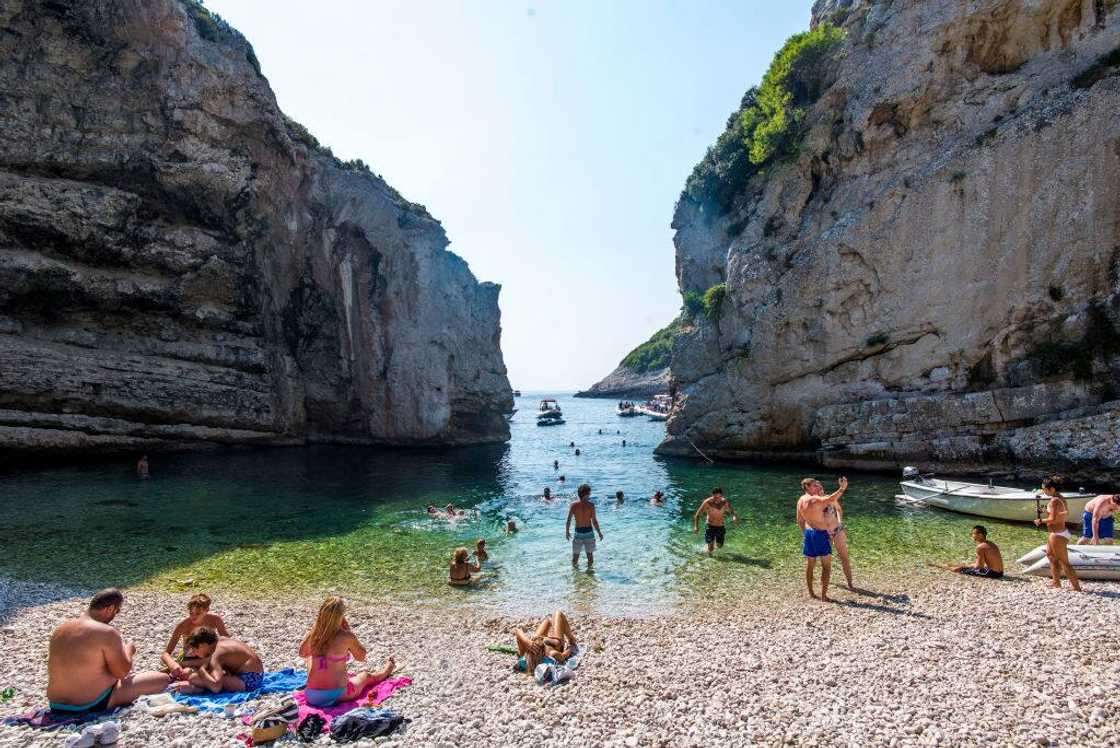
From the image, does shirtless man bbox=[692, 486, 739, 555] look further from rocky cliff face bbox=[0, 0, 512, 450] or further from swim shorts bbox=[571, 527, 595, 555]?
rocky cliff face bbox=[0, 0, 512, 450]

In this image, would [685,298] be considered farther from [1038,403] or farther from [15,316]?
[15,316]

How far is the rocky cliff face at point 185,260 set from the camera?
26.0m

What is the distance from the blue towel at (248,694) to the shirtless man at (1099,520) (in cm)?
1501

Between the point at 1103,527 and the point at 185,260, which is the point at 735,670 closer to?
the point at 1103,527

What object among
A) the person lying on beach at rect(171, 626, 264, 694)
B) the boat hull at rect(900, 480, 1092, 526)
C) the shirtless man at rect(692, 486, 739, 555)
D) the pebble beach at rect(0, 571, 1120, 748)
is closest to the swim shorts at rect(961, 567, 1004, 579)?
the pebble beach at rect(0, 571, 1120, 748)

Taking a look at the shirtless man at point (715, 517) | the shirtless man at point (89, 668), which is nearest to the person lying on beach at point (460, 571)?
the shirtless man at point (715, 517)

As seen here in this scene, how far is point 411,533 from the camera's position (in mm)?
16469

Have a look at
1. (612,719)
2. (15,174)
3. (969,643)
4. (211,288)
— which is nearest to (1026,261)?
(969,643)

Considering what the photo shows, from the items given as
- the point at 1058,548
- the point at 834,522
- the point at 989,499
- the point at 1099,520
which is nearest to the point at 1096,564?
the point at 1058,548

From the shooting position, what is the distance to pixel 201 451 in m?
31.6

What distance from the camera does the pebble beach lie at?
5.02 m

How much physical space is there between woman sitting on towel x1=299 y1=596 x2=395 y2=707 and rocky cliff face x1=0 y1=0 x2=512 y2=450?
28.7 m

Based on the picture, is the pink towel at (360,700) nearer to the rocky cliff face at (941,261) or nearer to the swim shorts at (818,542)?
the swim shorts at (818,542)

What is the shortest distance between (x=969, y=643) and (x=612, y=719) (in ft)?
16.3
